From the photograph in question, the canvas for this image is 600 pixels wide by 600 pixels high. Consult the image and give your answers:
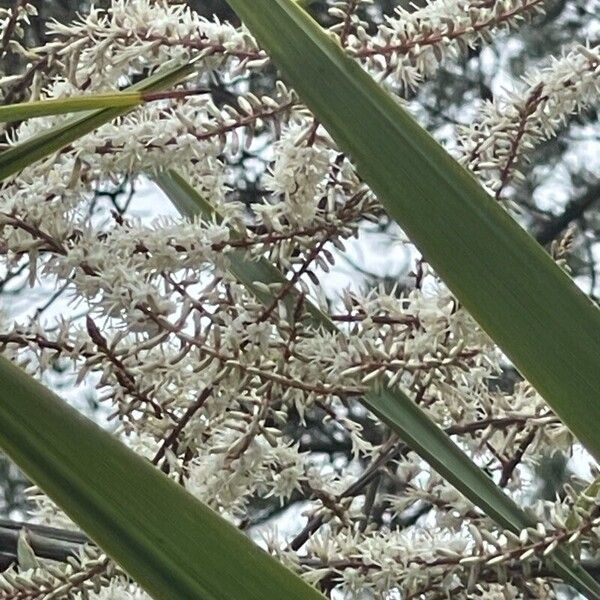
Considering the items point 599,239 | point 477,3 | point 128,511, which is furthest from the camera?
point 599,239

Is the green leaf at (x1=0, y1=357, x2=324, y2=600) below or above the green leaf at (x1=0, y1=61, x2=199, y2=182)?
above

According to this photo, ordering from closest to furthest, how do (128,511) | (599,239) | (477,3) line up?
1. (128,511)
2. (477,3)
3. (599,239)

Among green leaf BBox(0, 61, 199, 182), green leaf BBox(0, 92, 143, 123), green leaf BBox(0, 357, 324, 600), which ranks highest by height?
green leaf BBox(0, 61, 199, 182)

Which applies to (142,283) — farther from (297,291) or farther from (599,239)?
(599,239)

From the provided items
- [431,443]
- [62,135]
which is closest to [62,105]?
[62,135]

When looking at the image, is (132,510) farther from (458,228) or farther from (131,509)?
(458,228)

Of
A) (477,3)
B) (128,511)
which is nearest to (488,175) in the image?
(477,3)
